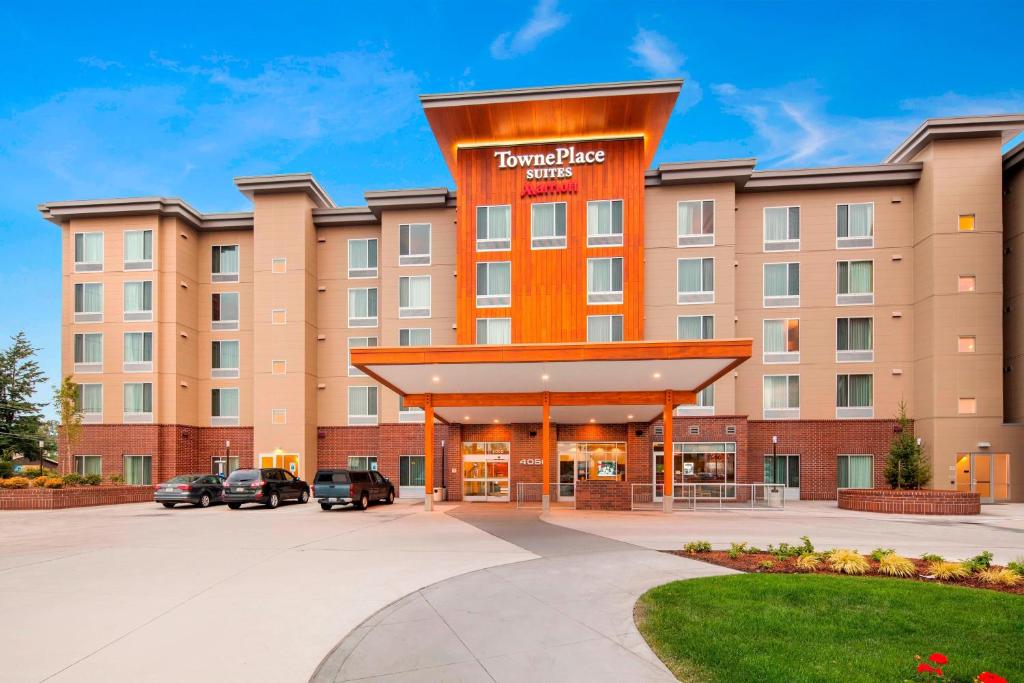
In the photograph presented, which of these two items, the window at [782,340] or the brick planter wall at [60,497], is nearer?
the brick planter wall at [60,497]

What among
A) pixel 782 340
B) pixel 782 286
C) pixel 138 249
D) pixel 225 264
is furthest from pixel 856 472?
pixel 138 249

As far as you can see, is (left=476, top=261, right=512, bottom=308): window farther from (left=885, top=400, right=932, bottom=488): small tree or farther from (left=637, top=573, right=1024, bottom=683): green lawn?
(left=637, top=573, right=1024, bottom=683): green lawn

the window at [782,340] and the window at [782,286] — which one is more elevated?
the window at [782,286]

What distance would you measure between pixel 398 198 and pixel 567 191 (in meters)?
8.62

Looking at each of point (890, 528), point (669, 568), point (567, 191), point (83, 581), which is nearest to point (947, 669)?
point (669, 568)

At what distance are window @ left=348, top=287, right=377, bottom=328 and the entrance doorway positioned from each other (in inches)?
1095

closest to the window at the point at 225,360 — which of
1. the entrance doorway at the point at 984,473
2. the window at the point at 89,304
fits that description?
the window at the point at 89,304

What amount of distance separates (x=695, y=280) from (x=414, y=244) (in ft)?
45.4

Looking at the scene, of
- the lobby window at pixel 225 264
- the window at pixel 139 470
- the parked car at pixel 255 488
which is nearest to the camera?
the parked car at pixel 255 488

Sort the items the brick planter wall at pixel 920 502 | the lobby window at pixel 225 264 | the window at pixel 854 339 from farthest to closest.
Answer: the lobby window at pixel 225 264 → the window at pixel 854 339 → the brick planter wall at pixel 920 502

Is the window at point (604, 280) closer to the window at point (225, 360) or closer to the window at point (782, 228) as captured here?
the window at point (782, 228)

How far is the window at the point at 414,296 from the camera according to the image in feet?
100

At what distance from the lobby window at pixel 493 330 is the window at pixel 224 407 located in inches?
560

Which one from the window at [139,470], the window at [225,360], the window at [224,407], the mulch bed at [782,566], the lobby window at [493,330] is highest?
the lobby window at [493,330]
